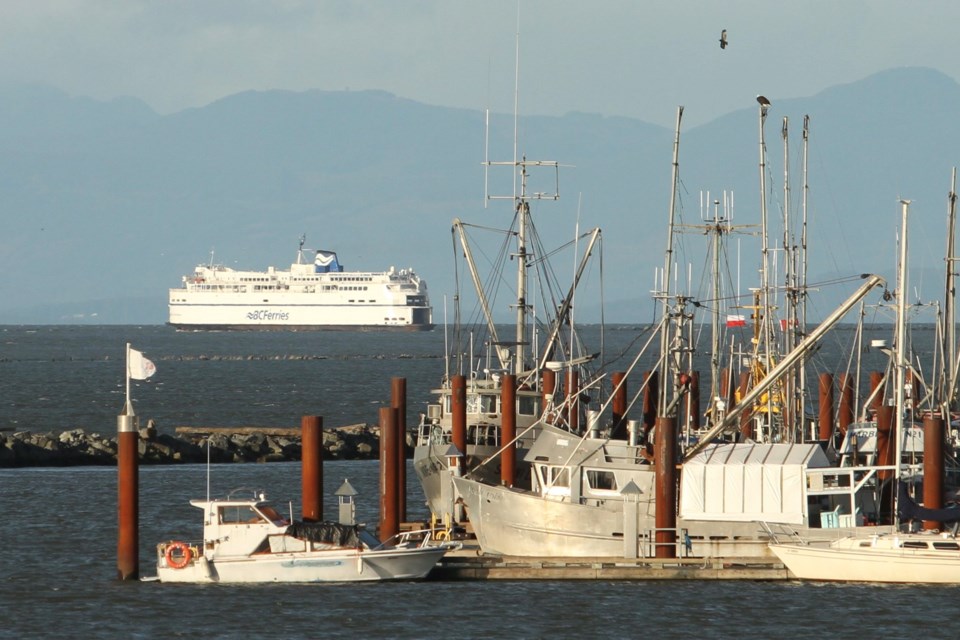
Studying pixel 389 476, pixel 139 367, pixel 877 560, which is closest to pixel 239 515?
pixel 139 367

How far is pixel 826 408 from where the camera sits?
52625mm

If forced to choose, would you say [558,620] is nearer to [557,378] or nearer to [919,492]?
[919,492]

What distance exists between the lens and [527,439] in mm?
45844

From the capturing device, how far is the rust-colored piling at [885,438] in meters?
40.8

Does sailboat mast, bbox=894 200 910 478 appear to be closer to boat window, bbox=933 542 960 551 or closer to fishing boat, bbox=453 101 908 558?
fishing boat, bbox=453 101 908 558

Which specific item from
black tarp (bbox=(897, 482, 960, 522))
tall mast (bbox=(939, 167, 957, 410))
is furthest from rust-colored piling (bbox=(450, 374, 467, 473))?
tall mast (bbox=(939, 167, 957, 410))

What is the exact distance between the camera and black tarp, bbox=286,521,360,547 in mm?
36000

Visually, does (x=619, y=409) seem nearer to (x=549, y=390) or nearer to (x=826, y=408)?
(x=549, y=390)

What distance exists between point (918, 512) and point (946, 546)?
2.93 feet

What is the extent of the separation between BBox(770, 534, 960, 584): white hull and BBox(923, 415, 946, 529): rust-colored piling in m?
0.74

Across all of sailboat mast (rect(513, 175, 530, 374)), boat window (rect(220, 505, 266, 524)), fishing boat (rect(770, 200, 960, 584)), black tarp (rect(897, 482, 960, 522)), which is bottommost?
fishing boat (rect(770, 200, 960, 584))

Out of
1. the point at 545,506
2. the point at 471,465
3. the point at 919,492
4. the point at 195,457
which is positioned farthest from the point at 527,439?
the point at 195,457

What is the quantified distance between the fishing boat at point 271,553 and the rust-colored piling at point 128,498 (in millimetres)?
636

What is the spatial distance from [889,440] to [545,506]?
8.49 metres
